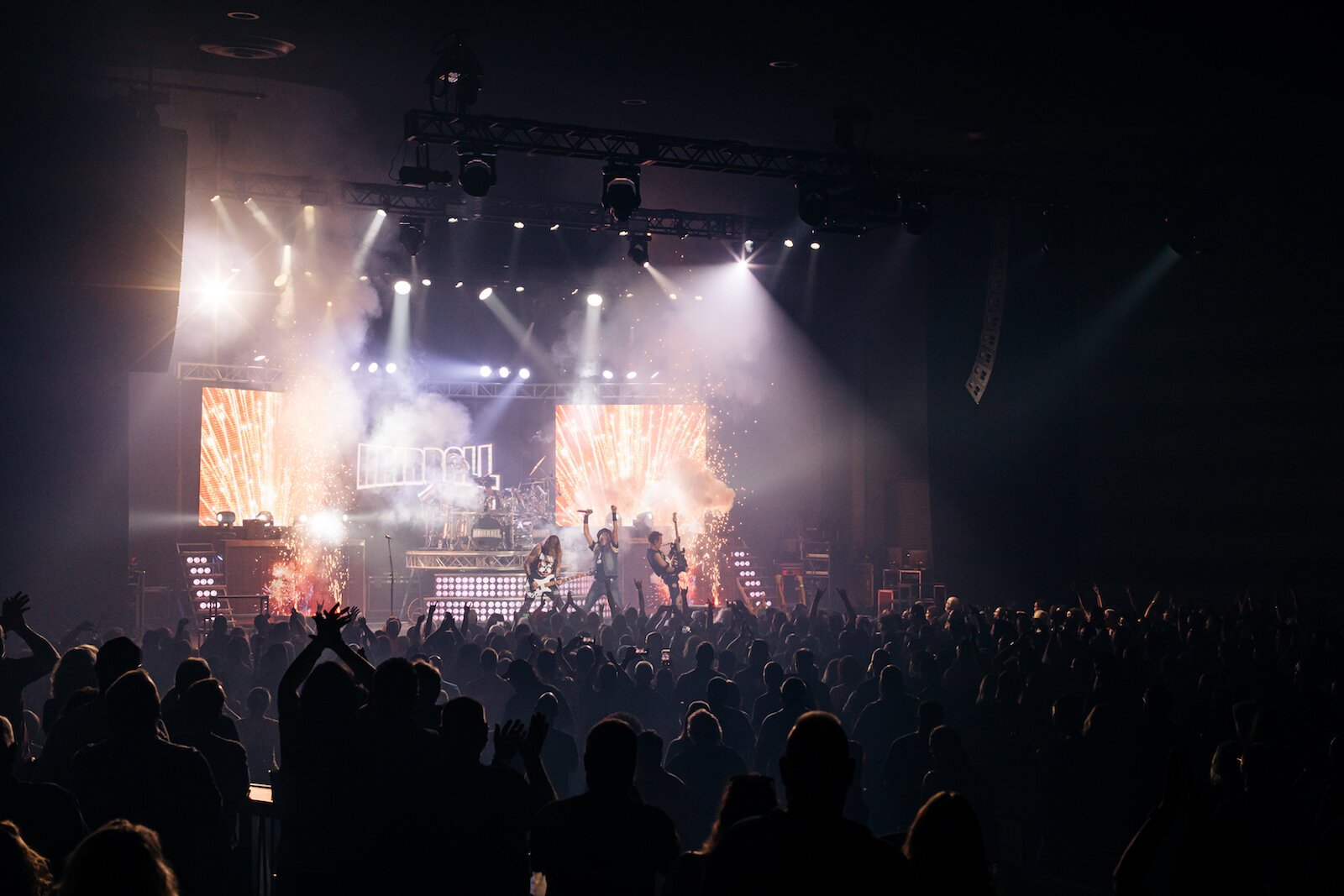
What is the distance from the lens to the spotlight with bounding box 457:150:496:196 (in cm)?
1391

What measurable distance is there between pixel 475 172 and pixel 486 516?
1382 centimetres

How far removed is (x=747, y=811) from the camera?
11.4 feet

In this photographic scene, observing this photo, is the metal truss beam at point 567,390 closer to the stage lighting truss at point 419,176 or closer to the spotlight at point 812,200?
the spotlight at point 812,200

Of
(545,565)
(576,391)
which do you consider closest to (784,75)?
(545,565)

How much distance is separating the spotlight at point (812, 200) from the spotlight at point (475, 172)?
4228 mm

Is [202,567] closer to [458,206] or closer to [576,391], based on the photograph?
[458,206]

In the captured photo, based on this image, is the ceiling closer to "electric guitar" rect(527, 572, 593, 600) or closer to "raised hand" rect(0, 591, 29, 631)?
"raised hand" rect(0, 591, 29, 631)

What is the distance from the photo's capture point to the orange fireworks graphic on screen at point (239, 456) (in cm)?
2580

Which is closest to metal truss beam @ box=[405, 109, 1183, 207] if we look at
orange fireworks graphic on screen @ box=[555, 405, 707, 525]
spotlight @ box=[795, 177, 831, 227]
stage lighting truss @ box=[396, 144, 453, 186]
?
spotlight @ box=[795, 177, 831, 227]

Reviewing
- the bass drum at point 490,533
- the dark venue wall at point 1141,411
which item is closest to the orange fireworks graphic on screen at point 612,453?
the bass drum at point 490,533

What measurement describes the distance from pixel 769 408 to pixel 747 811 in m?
24.6

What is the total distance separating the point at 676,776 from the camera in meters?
5.49

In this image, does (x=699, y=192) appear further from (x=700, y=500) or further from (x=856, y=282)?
(x=700, y=500)

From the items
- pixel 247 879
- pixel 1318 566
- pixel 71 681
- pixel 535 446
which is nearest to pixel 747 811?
pixel 247 879
